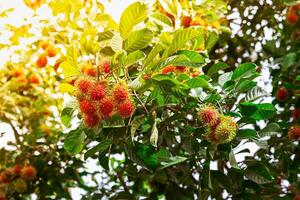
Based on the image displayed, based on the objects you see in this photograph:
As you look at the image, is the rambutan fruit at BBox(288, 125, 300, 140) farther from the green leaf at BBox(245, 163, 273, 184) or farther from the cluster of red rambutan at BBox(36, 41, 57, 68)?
the cluster of red rambutan at BBox(36, 41, 57, 68)

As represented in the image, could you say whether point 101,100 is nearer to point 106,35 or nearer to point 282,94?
point 106,35

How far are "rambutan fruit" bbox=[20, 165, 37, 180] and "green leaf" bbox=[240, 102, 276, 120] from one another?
175cm

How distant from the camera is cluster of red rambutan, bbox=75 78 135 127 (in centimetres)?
143

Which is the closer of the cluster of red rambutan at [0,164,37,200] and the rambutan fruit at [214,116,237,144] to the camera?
the rambutan fruit at [214,116,237,144]

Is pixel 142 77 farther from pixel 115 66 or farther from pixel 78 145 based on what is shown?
pixel 78 145

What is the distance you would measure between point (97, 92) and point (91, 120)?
12 cm

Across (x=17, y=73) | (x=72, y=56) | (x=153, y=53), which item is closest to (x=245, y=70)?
(x=153, y=53)

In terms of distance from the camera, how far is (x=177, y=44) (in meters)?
1.45

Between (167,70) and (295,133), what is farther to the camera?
(295,133)

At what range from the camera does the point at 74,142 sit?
1.74 metres

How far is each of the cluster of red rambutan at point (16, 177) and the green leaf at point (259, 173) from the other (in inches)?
63.7

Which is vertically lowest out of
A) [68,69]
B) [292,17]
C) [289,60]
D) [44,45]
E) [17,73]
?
[68,69]

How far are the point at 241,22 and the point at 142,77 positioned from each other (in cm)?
218

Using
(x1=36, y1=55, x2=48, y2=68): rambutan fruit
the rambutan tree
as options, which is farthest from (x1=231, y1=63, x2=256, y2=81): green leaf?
(x1=36, y1=55, x2=48, y2=68): rambutan fruit
